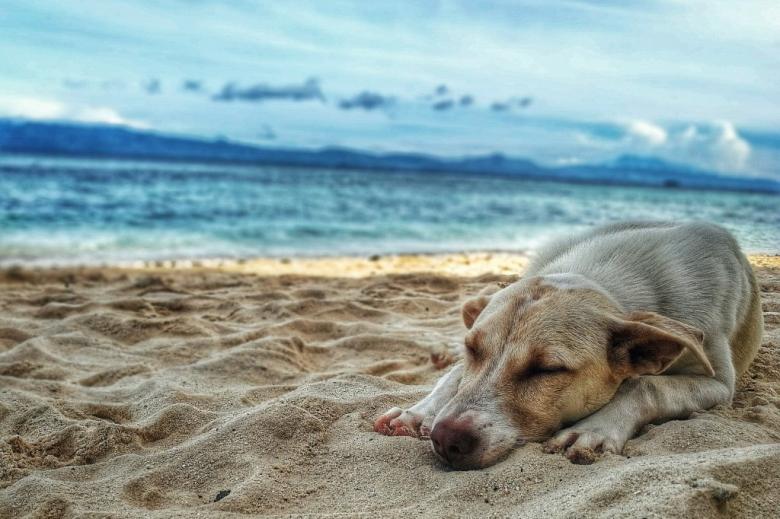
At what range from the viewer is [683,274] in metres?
3.65

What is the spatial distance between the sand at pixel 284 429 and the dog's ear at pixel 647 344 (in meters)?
0.28

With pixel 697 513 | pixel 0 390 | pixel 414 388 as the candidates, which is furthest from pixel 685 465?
pixel 0 390

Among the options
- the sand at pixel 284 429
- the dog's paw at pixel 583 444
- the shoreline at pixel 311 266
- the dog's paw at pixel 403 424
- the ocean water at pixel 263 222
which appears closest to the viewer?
the sand at pixel 284 429

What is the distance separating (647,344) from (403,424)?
125 centimetres

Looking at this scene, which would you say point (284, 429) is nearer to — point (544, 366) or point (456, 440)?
point (456, 440)

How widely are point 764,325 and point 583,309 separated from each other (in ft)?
6.88

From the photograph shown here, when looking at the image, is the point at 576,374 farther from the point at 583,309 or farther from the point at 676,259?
the point at 676,259

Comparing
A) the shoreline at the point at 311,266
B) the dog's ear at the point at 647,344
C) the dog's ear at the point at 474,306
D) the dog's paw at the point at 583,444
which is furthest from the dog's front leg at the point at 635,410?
the shoreline at the point at 311,266

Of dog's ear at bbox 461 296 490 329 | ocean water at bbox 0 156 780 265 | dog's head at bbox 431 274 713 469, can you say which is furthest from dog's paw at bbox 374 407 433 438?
ocean water at bbox 0 156 780 265

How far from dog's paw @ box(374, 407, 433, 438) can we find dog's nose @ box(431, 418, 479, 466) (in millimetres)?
491

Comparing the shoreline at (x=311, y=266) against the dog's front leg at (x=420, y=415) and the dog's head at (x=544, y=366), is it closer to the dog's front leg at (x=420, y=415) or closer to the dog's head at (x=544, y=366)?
the dog's front leg at (x=420, y=415)

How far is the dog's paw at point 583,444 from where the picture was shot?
2848 mm

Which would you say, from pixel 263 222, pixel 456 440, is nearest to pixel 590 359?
pixel 456 440

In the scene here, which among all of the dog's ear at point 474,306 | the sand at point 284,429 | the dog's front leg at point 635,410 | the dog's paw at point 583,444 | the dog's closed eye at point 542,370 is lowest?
the sand at point 284,429
